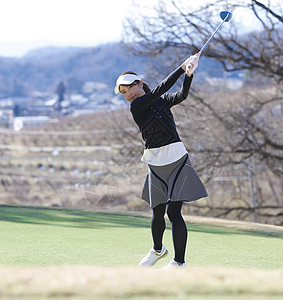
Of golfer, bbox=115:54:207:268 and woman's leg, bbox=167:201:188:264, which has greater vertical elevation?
golfer, bbox=115:54:207:268

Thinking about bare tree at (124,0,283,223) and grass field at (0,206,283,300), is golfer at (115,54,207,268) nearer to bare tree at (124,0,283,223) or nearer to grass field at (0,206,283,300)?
grass field at (0,206,283,300)

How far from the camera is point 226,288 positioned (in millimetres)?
3186

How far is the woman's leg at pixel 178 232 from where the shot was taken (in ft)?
16.7

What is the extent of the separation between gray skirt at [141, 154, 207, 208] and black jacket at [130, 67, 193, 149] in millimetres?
199

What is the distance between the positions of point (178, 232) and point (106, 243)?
1.94 metres

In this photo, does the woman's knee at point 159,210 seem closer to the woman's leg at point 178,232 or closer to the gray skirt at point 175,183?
the gray skirt at point 175,183

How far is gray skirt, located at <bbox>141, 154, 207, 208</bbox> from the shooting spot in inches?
200

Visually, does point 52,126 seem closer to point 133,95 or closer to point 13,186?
point 13,186

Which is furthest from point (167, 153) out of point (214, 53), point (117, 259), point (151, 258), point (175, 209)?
point (214, 53)

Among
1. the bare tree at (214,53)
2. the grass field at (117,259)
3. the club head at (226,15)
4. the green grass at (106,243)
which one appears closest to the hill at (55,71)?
the bare tree at (214,53)

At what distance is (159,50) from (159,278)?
49.2 ft

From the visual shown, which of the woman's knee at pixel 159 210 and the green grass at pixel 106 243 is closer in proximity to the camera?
the woman's knee at pixel 159 210

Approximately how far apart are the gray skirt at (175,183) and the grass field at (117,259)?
573 millimetres

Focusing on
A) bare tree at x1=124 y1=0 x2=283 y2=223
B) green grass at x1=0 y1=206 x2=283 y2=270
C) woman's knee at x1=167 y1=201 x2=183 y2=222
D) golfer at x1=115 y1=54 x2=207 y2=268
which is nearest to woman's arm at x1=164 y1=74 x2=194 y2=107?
golfer at x1=115 y1=54 x2=207 y2=268
